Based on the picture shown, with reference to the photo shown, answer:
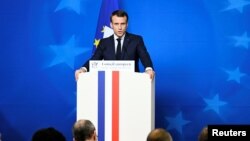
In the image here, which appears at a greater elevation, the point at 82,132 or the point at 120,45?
the point at 120,45

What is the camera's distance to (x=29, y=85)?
7.29m

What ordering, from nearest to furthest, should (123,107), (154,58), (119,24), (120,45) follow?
(123,107), (119,24), (120,45), (154,58)

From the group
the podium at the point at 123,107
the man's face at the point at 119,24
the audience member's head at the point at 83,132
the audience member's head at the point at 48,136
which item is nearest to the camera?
the audience member's head at the point at 48,136

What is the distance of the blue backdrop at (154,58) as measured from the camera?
702 centimetres

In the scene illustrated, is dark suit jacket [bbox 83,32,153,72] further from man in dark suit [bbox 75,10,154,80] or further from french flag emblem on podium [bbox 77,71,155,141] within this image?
french flag emblem on podium [bbox 77,71,155,141]

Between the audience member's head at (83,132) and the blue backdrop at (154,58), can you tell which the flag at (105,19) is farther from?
the audience member's head at (83,132)

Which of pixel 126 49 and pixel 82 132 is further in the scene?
pixel 126 49

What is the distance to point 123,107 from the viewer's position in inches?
198

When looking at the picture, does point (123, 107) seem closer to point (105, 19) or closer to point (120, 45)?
point (120, 45)

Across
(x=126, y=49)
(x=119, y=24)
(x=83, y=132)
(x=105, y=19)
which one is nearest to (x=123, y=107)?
(x=126, y=49)

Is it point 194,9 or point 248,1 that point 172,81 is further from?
point 248,1

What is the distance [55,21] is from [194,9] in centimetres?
186

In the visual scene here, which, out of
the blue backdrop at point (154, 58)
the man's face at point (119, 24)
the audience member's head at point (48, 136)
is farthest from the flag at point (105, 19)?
the audience member's head at point (48, 136)

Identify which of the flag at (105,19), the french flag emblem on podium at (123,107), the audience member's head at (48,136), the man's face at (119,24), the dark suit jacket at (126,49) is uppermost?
the flag at (105,19)
